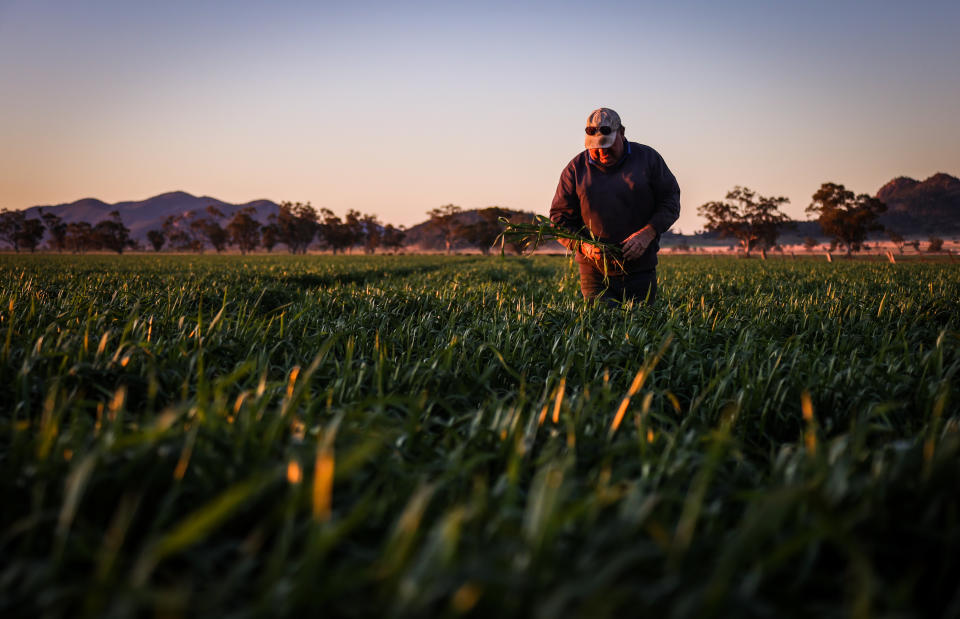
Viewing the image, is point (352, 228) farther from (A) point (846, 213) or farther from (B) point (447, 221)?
(A) point (846, 213)

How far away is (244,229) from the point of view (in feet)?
473

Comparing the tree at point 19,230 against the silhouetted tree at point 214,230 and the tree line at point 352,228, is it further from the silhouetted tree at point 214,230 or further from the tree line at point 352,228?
the silhouetted tree at point 214,230

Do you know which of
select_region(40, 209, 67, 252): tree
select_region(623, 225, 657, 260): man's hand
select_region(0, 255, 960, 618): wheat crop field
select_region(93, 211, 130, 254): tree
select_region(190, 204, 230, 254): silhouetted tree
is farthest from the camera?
select_region(190, 204, 230, 254): silhouetted tree

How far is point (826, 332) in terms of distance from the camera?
4.29m

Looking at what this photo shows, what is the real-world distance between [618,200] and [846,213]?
350 ft

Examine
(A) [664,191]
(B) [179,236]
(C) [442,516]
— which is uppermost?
(B) [179,236]

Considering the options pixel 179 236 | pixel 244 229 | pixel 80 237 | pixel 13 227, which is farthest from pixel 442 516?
pixel 13 227

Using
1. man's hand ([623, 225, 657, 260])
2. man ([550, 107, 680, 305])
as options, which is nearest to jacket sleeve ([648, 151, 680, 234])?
man ([550, 107, 680, 305])

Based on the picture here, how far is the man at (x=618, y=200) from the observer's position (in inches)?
212

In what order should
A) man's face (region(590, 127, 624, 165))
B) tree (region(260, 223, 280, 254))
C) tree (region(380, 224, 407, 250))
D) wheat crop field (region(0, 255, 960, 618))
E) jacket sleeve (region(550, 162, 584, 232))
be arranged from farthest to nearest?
tree (region(380, 224, 407, 250))
tree (region(260, 223, 280, 254))
jacket sleeve (region(550, 162, 584, 232))
man's face (region(590, 127, 624, 165))
wheat crop field (region(0, 255, 960, 618))

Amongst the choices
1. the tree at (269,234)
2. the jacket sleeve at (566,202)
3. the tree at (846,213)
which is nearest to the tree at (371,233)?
the tree at (269,234)

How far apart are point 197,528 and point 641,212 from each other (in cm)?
593

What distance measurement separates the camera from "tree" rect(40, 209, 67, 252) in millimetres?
130125

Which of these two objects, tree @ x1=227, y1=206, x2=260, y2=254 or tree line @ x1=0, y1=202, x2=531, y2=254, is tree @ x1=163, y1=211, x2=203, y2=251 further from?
tree @ x1=227, y1=206, x2=260, y2=254
